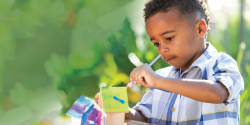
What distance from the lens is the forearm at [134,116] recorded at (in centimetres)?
100

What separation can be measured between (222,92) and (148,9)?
514mm

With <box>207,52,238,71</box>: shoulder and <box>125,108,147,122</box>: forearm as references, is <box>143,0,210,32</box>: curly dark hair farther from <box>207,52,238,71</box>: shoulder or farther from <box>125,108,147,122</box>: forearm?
<box>125,108,147,122</box>: forearm

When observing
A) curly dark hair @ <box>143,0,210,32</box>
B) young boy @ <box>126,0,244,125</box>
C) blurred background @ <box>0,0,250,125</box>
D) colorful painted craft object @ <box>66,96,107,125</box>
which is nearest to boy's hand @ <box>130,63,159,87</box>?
young boy @ <box>126,0,244,125</box>

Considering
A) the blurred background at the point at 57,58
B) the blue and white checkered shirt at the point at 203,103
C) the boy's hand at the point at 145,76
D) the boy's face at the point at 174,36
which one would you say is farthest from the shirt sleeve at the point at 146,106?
the blurred background at the point at 57,58

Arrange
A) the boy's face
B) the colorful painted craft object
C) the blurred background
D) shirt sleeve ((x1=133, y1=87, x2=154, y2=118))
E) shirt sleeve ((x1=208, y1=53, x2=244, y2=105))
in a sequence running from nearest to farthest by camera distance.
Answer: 1. the colorful painted craft object
2. shirt sleeve ((x1=208, y1=53, x2=244, y2=105))
3. the boy's face
4. shirt sleeve ((x1=133, y1=87, x2=154, y2=118))
5. the blurred background

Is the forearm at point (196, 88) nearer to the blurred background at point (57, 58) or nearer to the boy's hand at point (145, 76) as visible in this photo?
the boy's hand at point (145, 76)

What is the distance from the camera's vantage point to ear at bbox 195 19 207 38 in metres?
1.01

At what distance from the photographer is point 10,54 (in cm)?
210

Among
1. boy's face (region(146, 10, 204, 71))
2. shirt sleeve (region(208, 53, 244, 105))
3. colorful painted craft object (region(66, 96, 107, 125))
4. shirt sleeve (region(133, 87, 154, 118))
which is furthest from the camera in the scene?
shirt sleeve (region(133, 87, 154, 118))

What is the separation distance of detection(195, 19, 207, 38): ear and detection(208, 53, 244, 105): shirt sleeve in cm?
14

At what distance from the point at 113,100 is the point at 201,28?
51cm

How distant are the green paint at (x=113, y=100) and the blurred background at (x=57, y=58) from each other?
4.39 feet

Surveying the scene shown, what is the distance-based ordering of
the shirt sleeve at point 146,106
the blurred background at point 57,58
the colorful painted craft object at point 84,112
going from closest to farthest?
1. the colorful painted craft object at point 84,112
2. the shirt sleeve at point 146,106
3. the blurred background at point 57,58

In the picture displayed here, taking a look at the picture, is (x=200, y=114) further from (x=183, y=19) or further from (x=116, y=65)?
(x=116, y=65)
